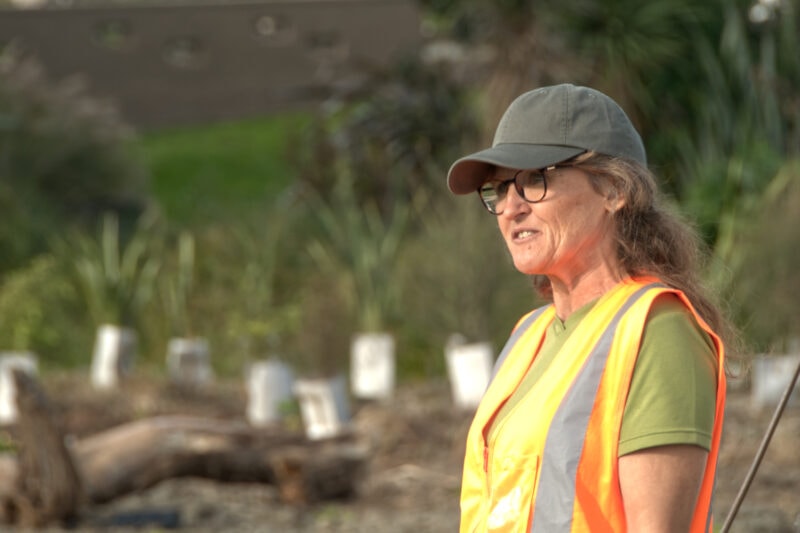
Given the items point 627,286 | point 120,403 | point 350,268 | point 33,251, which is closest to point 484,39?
point 350,268

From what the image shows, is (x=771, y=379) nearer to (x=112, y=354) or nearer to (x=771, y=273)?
(x=771, y=273)

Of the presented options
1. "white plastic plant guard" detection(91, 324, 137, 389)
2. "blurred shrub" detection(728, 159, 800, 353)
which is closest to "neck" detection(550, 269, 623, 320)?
"blurred shrub" detection(728, 159, 800, 353)

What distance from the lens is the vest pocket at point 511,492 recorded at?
232cm

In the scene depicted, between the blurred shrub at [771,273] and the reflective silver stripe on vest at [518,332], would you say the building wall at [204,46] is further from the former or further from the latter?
the reflective silver stripe on vest at [518,332]

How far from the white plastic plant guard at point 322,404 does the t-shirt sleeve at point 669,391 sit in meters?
6.95

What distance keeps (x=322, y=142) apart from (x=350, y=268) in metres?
6.62

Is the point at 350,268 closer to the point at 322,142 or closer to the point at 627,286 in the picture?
the point at 322,142

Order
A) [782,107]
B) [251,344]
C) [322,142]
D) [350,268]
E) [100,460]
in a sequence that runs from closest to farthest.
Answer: [100,460] → [251,344] → [350,268] → [782,107] → [322,142]

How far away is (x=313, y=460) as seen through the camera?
7.46m

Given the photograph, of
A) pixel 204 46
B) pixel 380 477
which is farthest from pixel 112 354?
pixel 204 46

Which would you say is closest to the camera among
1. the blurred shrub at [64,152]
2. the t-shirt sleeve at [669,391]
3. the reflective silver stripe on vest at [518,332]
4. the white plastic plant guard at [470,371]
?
the t-shirt sleeve at [669,391]

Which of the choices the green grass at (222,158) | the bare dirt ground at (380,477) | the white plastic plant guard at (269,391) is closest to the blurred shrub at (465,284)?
the bare dirt ground at (380,477)

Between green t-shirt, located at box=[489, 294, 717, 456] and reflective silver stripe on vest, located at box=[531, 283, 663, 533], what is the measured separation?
60mm

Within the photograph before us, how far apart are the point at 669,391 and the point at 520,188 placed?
1.66 ft
